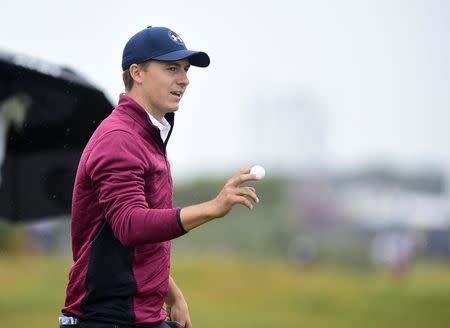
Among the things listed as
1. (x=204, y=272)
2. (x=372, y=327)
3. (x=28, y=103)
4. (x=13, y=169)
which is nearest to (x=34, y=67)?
(x=28, y=103)

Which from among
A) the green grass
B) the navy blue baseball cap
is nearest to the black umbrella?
the navy blue baseball cap

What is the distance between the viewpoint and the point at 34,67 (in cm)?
741

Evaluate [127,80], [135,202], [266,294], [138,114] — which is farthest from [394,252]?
[135,202]

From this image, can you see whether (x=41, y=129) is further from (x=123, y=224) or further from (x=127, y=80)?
(x=123, y=224)

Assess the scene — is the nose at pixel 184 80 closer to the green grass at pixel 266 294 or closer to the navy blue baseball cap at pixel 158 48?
the navy blue baseball cap at pixel 158 48

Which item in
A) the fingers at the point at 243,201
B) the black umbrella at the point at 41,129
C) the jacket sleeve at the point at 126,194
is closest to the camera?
the fingers at the point at 243,201

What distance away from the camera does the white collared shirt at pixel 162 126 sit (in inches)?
175

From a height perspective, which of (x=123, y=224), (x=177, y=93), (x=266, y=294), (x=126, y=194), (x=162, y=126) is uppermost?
(x=177, y=93)

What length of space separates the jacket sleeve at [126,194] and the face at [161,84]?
0.96ft

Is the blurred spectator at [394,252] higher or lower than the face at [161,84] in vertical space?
lower

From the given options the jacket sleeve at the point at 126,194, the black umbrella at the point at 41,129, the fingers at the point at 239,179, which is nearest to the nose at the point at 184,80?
the jacket sleeve at the point at 126,194

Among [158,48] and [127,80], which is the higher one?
[158,48]

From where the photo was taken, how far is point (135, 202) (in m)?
4.12

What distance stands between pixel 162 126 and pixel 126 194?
0.49 metres
